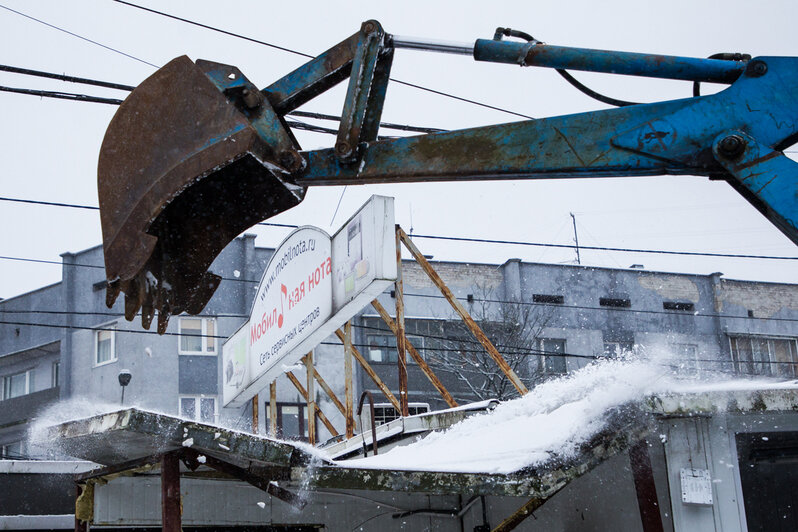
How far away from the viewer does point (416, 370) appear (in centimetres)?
3756

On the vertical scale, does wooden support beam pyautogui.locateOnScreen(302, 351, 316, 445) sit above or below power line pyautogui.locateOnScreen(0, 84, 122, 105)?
below

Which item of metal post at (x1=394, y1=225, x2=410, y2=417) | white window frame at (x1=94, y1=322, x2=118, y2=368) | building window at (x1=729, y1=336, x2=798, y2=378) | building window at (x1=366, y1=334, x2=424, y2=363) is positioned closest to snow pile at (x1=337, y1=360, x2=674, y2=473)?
metal post at (x1=394, y1=225, x2=410, y2=417)

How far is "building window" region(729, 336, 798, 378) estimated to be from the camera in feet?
139

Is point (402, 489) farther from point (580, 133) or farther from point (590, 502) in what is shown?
point (580, 133)

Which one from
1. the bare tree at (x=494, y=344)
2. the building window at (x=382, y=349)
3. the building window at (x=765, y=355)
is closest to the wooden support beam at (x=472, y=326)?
the bare tree at (x=494, y=344)

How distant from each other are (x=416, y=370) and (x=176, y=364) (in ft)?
32.0

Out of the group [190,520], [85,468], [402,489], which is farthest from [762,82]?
[85,468]

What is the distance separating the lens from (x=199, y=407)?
116 ft

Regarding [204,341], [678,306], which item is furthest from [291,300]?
[678,306]

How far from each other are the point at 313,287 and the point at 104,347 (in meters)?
28.7

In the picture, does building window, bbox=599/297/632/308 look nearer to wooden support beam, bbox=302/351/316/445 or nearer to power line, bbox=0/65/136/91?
wooden support beam, bbox=302/351/316/445

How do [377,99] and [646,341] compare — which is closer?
[377,99]

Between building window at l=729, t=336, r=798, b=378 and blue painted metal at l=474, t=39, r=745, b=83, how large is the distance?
Result: 4008 centimetres

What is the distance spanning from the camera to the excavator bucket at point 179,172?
4316 millimetres
